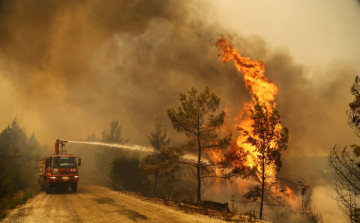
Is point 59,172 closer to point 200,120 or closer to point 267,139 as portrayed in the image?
point 200,120

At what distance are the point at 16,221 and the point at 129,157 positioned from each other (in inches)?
1004

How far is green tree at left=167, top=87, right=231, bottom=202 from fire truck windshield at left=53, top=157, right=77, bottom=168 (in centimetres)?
993

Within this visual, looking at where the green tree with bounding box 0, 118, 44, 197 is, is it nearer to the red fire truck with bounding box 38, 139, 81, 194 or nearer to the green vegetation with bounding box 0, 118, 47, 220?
the green vegetation with bounding box 0, 118, 47, 220

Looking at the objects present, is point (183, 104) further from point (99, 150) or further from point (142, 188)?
point (99, 150)

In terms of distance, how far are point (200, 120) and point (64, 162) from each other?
41.4ft

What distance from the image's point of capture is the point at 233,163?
18609mm

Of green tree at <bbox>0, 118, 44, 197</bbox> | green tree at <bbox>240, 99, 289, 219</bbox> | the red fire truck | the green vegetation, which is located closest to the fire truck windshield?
the red fire truck

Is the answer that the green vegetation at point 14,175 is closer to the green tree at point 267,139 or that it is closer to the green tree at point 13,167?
the green tree at point 13,167

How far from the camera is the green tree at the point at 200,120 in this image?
19.6 m

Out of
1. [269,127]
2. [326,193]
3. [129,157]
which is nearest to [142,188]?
[129,157]

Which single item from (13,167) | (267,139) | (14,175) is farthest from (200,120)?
(13,167)

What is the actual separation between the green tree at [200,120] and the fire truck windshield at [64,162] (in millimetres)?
9935

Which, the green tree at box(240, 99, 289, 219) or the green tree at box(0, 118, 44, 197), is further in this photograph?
the green tree at box(0, 118, 44, 197)

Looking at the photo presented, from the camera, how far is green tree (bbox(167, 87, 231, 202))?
19641mm
